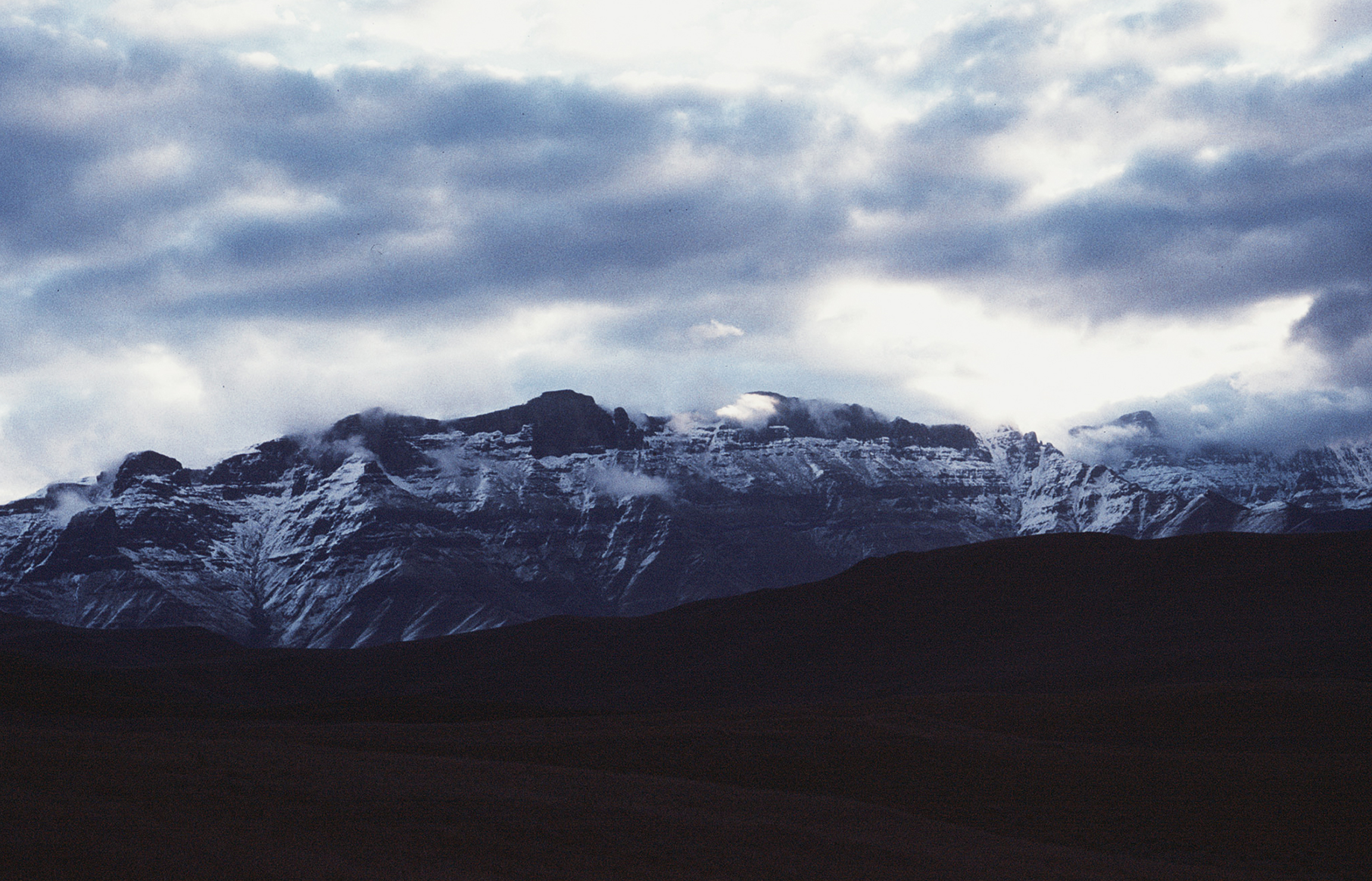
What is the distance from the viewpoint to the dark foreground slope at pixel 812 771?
97.1 ft

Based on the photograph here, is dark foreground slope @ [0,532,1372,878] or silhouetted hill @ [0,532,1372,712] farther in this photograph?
silhouetted hill @ [0,532,1372,712]

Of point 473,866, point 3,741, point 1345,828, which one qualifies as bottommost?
point 1345,828

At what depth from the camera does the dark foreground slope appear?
29.6 m

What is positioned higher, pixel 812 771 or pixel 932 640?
pixel 932 640

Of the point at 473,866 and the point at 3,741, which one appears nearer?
the point at 473,866

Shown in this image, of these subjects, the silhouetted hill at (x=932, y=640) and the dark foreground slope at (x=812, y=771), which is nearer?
the dark foreground slope at (x=812, y=771)

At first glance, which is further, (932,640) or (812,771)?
(932,640)

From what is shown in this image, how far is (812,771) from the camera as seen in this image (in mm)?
49844

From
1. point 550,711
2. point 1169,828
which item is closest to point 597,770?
point 1169,828

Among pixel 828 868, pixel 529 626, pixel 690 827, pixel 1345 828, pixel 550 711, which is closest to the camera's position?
pixel 828 868

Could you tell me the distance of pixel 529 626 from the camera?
182 meters

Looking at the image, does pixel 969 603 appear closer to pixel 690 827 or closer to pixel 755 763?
pixel 755 763

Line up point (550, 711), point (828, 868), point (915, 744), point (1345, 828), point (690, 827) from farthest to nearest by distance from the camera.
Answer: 1. point (550, 711)
2. point (915, 744)
3. point (1345, 828)
4. point (690, 827)
5. point (828, 868)

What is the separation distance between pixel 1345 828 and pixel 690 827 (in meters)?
19.5
